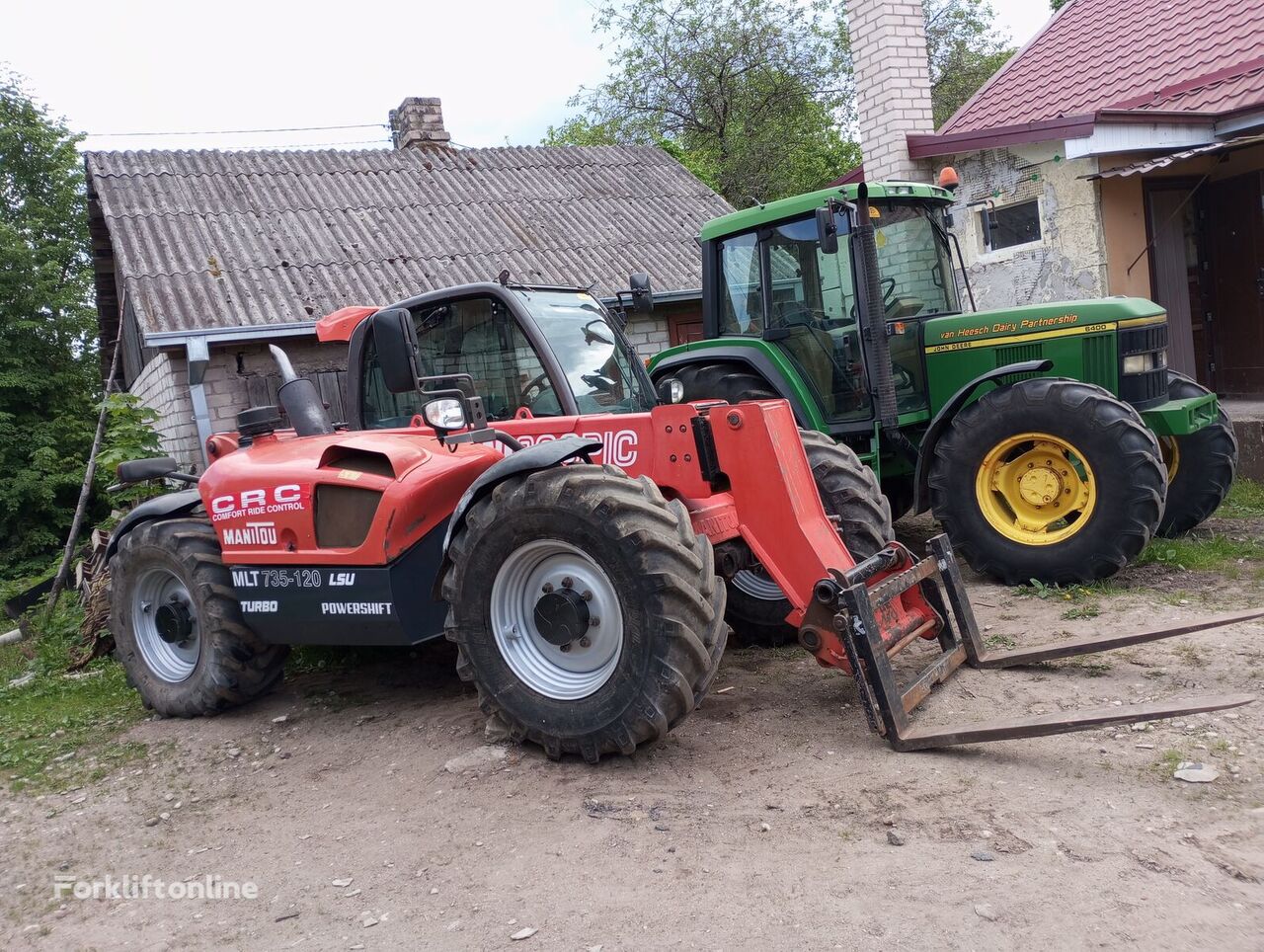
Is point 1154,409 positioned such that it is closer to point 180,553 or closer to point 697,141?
point 180,553

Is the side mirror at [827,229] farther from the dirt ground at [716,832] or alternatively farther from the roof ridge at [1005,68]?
the roof ridge at [1005,68]

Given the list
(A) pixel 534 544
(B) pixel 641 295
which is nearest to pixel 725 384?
(B) pixel 641 295

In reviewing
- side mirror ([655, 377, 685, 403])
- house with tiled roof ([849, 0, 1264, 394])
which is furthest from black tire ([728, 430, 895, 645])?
house with tiled roof ([849, 0, 1264, 394])

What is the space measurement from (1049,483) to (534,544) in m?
3.69

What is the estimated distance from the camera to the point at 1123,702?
14.1 ft

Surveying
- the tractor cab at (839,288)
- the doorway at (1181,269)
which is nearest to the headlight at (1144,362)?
the tractor cab at (839,288)

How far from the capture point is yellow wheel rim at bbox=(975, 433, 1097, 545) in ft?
21.0

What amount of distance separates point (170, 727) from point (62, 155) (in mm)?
21596

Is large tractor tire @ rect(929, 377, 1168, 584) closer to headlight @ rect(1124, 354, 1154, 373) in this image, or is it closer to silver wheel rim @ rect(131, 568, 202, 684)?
headlight @ rect(1124, 354, 1154, 373)

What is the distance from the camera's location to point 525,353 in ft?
17.2

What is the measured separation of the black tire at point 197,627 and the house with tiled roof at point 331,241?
495 centimetres

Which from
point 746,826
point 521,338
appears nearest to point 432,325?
point 521,338

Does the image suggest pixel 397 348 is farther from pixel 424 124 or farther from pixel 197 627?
pixel 424 124

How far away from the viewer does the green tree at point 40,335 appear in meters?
17.9
